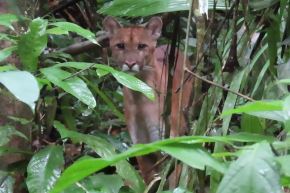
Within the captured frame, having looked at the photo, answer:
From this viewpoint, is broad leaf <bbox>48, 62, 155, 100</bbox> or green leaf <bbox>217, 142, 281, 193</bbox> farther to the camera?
broad leaf <bbox>48, 62, 155, 100</bbox>

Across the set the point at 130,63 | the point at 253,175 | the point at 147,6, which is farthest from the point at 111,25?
the point at 253,175

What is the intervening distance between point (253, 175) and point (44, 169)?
1.86 meters

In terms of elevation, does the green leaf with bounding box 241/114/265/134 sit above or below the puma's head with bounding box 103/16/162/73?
above

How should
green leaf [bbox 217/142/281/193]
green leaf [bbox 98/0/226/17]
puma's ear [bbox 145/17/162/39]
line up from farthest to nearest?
puma's ear [bbox 145/17/162/39], green leaf [bbox 98/0/226/17], green leaf [bbox 217/142/281/193]

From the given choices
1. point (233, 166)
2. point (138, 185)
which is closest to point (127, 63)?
point (138, 185)

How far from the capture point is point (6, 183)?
3068 millimetres

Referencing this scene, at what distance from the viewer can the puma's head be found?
5.11 metres

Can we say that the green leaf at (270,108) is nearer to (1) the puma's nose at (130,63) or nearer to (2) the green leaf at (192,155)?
(2) the green leaf at (192,155)

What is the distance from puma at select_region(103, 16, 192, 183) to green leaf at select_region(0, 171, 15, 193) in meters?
1.85

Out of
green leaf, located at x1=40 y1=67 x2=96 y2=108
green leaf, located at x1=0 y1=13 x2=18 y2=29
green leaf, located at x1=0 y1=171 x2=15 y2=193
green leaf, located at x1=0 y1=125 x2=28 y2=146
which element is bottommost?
green leaf, located at x1=0 y1=171 x2=15 y2=193

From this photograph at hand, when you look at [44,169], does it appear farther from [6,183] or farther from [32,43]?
[32,43]

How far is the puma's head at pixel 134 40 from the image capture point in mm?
5113

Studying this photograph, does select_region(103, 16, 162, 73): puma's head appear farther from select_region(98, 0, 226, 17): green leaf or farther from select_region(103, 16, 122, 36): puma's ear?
select_region(98, 0, 226, 17): green leaf

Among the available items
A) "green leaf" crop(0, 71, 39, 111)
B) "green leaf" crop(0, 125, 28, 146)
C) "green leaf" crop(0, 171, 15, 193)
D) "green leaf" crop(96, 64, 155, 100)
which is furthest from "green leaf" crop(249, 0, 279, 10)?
"green leaf" crop(0, 71, 39, 111)
